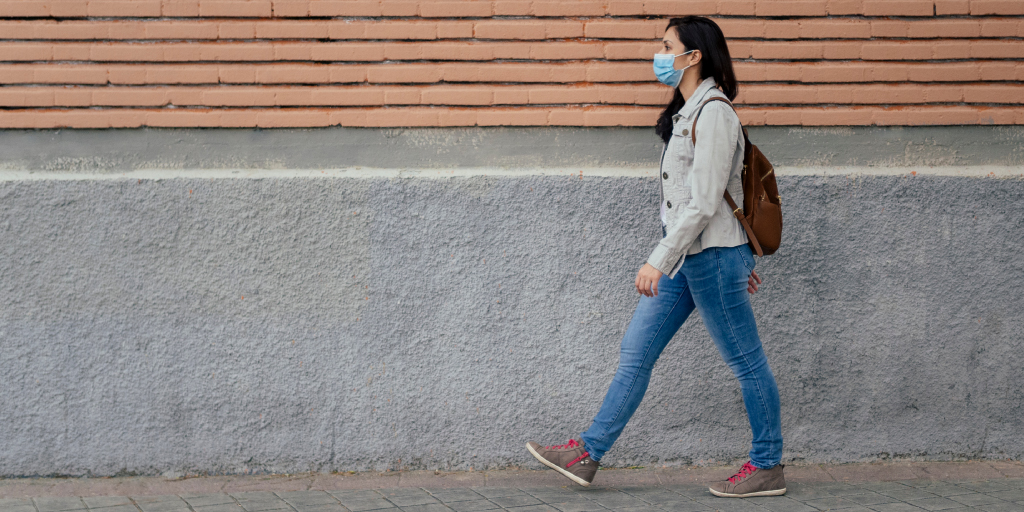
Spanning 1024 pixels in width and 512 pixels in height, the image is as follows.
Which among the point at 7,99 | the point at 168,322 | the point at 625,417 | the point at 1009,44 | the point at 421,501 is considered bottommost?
the point at 421,501

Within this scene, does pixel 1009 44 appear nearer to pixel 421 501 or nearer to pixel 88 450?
A: pixel 421 501

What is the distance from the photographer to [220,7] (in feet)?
11.6

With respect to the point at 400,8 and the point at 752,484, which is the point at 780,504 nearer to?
the point at 752,484

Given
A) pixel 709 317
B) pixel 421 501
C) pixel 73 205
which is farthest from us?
pixel 73 205

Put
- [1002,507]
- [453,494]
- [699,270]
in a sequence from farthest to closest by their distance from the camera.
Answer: [453,494]
[1002,507]
[699,270]

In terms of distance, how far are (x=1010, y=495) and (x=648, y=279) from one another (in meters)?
1.92

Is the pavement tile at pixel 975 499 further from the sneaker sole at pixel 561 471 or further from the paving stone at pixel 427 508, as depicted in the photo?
the paving stone at pixel 427 508

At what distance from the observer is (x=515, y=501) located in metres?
3.19

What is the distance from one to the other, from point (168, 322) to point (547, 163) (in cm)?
195

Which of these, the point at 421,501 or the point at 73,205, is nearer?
the point at 421,501

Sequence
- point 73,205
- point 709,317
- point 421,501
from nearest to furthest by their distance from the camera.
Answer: point 709,317 < point 421,501 < point 73,205

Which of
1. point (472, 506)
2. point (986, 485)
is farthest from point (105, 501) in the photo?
point (986, 485)

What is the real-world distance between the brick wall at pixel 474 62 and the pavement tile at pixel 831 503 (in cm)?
173

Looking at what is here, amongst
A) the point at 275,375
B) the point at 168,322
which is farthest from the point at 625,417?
the point at 168,322
